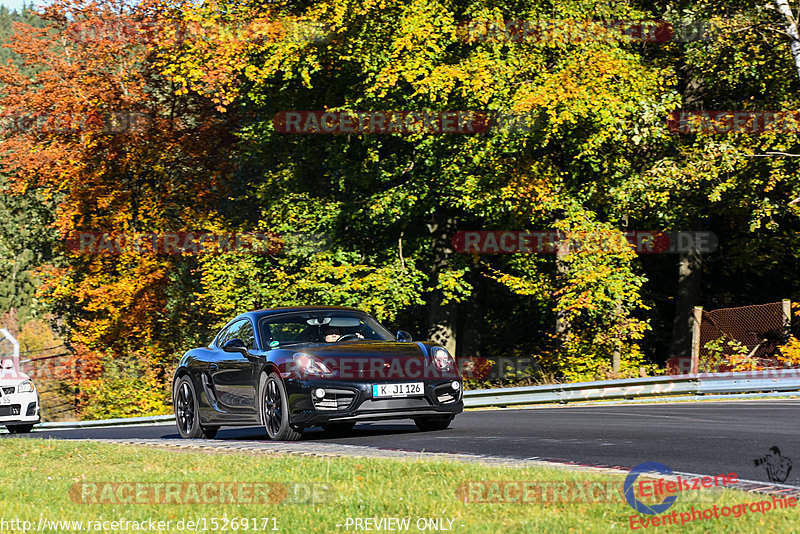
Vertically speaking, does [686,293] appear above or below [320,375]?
below

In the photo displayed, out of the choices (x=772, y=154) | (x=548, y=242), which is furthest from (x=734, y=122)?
(x=548, y=242)

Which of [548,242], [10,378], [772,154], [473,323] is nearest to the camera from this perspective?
[10,378]

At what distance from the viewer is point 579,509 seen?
6574 millimetres

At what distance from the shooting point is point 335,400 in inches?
461

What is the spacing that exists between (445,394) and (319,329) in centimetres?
172

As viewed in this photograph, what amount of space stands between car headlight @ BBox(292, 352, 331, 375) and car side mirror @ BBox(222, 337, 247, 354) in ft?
3.33

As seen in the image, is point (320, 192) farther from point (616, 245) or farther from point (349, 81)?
point (616, 245)

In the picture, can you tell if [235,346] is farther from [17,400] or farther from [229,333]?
[17,400]

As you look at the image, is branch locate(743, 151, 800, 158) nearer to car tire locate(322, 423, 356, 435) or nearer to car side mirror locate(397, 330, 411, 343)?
car tire locate(322, 423, 356, 435)

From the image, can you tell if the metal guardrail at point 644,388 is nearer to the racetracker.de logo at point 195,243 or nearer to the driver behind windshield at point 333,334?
the driver behind windshield at point 333,334

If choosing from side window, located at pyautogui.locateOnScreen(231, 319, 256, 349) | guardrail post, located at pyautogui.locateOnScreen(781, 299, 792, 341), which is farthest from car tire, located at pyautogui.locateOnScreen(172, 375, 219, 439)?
guardrail post, located at pyautogui.locateOnScreen(781, 299, 792, 341)

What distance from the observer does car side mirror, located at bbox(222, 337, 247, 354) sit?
12570 millimetres

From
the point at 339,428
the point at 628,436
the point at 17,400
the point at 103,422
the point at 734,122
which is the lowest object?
the point at 103,422

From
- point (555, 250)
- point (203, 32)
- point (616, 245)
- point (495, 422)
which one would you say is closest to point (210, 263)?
point (203, 32)
